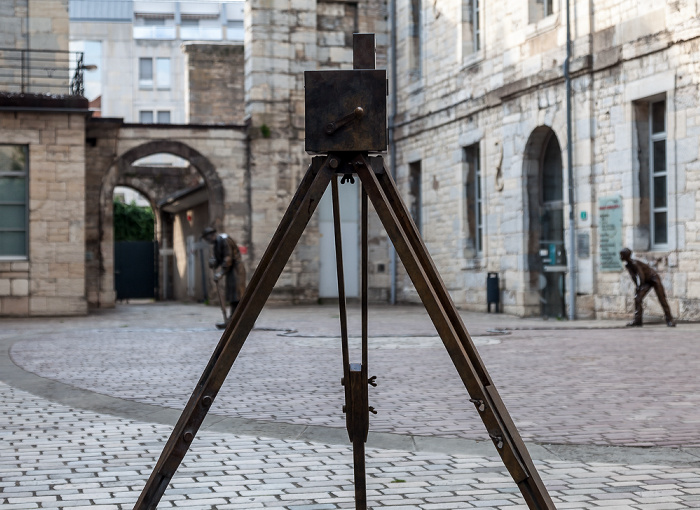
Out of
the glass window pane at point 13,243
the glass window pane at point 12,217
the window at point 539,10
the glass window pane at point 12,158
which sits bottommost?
the glass window pane at point 13,243

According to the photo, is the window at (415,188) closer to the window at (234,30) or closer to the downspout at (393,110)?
the downspout at (393,110)

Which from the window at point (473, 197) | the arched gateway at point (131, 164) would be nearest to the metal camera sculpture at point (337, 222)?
the window at point (473, 197)

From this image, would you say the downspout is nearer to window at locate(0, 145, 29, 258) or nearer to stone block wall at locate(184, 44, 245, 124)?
stone block wall at locate(184, 44, 245, 124)

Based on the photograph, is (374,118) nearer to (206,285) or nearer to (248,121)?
(248,121)

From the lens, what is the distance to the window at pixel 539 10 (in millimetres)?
18625

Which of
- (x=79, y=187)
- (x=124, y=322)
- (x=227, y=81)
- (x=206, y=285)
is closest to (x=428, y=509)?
(x=124, y=322)

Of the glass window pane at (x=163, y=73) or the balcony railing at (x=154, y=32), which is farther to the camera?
the balcony railing at (x=154, y=32)

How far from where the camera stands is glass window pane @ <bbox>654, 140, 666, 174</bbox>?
15656 millimetres

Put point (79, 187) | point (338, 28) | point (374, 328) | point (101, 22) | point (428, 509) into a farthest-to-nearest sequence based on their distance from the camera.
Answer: point (101, 22) → point (338, 28) → point (79, 187) → point (374, 328) → point (428, 509)

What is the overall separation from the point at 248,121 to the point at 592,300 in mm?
10576

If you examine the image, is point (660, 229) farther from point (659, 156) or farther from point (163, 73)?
point (163, 73)

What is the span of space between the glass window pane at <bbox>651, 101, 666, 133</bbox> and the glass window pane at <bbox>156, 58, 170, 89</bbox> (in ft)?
161

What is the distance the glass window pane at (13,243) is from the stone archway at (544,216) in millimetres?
9641

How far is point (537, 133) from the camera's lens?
18.5 m
